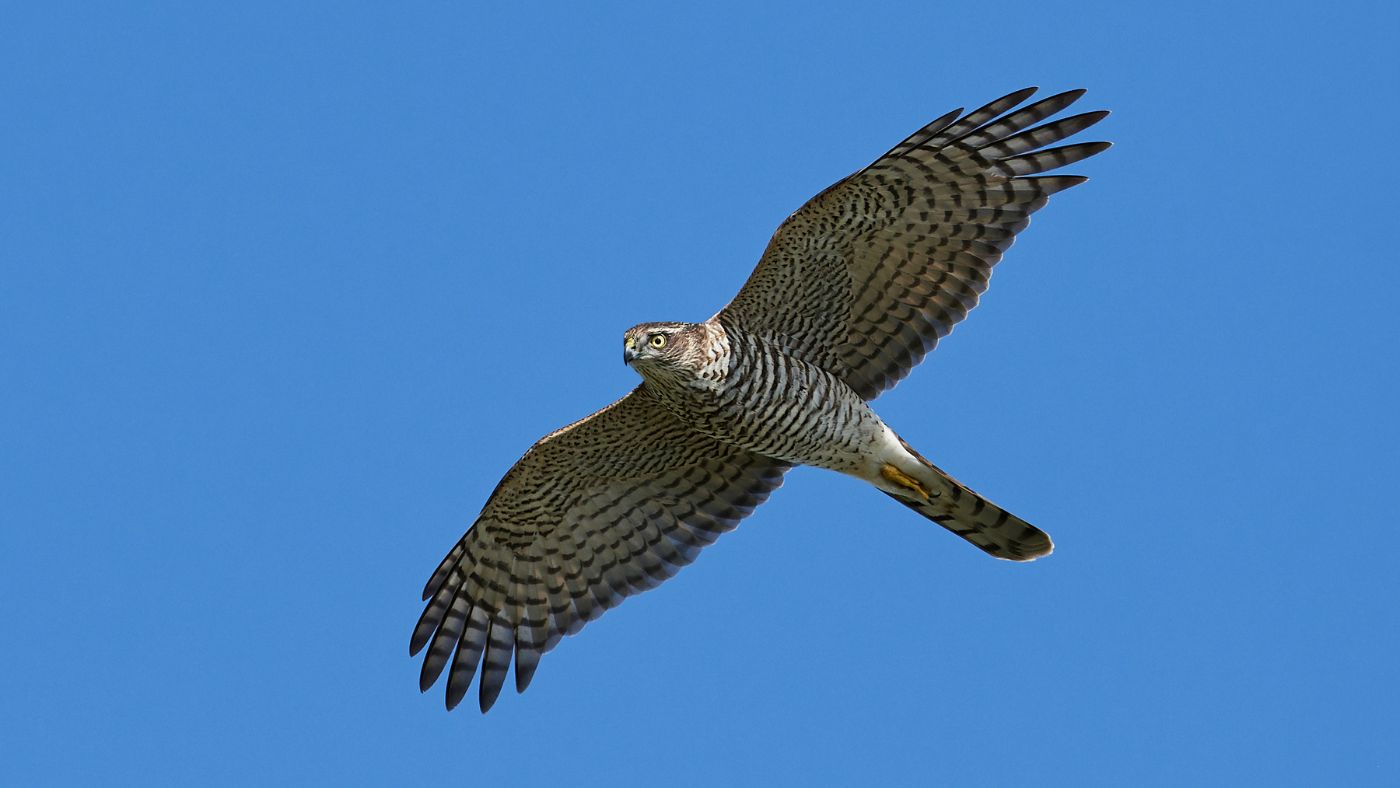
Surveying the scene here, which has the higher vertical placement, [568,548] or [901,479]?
[568,548]

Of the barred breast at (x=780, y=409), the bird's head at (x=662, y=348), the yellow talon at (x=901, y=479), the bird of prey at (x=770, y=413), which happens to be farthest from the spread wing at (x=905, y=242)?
the bird's head at (x=662, y=348)

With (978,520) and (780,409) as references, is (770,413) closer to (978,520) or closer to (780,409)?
(780,409)

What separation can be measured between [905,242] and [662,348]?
1964 millimetres

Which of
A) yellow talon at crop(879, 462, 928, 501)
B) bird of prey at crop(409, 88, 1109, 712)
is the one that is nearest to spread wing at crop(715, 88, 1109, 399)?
bird of prey at crop(409, 88, 1109, 712)

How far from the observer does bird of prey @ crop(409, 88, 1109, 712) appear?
1224 cm

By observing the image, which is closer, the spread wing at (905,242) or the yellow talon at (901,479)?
the spread wing at (905,242)

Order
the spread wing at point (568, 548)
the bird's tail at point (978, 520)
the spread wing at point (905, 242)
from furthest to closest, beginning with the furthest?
the spread wing at point (568, 548), the bird's tail at point (978, 520), the spread wing at point (905, 242)

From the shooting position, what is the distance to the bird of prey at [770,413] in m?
12.2

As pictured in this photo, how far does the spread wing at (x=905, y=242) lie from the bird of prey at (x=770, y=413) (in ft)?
0.04

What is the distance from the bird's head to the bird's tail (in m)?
1.86

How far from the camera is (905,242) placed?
12547 mm

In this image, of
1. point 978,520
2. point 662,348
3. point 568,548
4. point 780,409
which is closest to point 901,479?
point 978,520

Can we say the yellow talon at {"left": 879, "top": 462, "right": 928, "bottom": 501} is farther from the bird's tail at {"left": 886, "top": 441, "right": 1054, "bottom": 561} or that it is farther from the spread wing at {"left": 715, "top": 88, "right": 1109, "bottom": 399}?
the spread wing at {"left": 715, "top": 88, "right": 1109, "bottom": 399}

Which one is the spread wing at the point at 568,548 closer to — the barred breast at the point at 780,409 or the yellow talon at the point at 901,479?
Result: the barred breast at the point at 780,409
